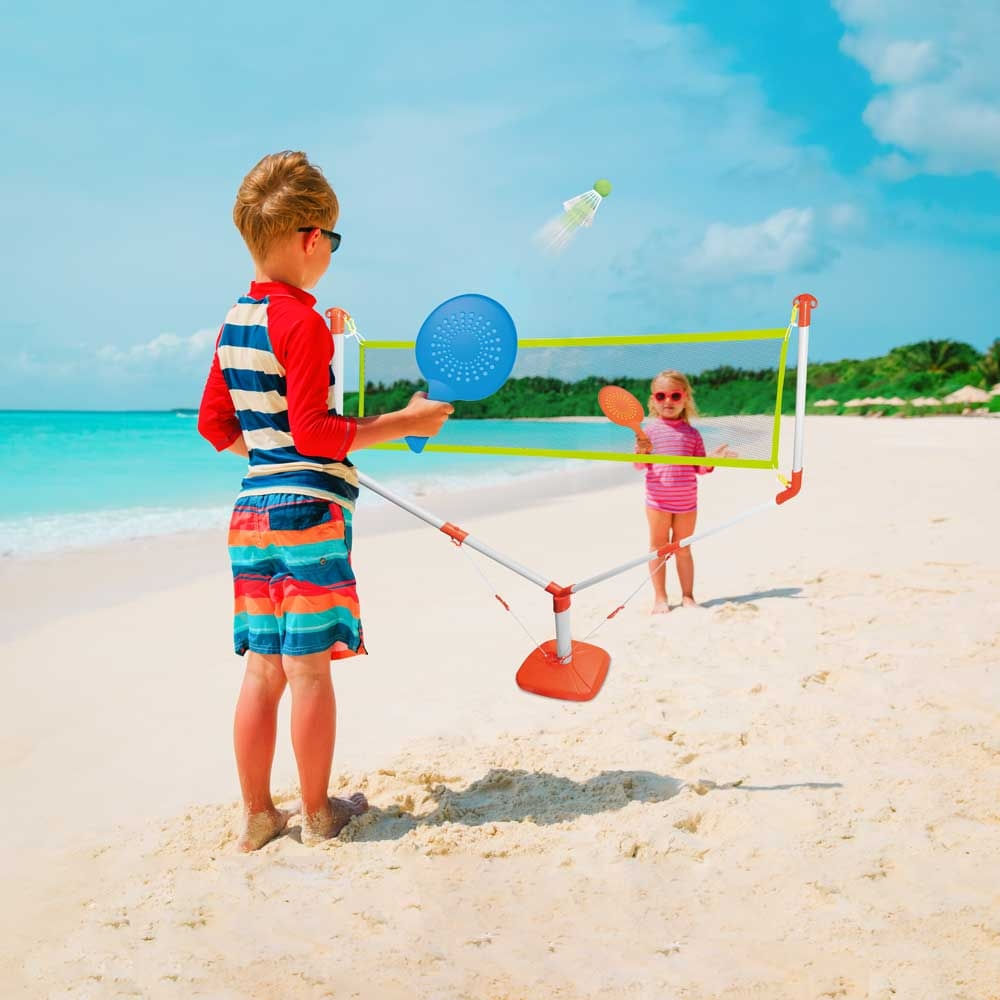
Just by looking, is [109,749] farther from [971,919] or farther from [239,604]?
[971,919]

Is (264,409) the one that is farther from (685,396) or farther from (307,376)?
(685,396)

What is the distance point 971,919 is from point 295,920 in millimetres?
1577

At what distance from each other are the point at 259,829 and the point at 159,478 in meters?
16.8

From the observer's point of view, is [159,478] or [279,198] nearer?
[279,198]

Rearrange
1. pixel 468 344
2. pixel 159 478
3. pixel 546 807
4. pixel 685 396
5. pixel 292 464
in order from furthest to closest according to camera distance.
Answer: pixel 159 478 < pixel 685 396 < pixel 546 807 < pixel 468 344 < pixel 292 464

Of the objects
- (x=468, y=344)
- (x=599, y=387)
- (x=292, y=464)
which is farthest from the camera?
(x=599, y=387)

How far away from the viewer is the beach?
1.98 meters

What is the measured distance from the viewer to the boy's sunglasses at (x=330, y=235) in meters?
2.40

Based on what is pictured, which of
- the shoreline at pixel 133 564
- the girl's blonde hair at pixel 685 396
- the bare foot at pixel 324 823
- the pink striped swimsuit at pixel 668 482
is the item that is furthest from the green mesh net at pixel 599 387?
the shoreline at pixel 133 564

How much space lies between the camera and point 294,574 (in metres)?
2.33

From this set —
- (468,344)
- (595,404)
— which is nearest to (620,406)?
(595,404)

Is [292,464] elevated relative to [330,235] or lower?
lower

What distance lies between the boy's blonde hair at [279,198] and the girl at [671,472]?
2.46m

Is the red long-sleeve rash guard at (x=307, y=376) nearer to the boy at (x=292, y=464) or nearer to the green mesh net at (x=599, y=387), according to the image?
the boy at (x=292, y=464)
